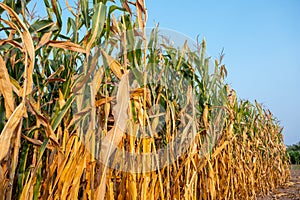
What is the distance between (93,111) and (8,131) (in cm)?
26

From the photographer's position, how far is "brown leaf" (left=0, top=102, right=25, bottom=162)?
695 mm

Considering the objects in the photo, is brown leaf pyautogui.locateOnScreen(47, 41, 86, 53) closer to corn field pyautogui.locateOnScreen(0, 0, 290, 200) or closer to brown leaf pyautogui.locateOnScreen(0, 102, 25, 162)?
corn field pyautogui.locateOnScreen(0, 0, 290, 200)

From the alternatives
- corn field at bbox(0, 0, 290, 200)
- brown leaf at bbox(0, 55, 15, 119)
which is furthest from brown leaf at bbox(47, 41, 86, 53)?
brown leaf at bbox(0, 55, 15, 119)

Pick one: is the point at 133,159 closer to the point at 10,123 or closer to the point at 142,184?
the point at 142,184

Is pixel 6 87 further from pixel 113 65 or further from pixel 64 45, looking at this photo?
pixel 113 65

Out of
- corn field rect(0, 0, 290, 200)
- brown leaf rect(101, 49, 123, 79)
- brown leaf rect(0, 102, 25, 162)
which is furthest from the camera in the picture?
brown leaf rect(101, 49, 123, 79)

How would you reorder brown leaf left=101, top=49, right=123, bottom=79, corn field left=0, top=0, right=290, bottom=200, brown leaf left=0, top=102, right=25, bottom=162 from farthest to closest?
brown leaf left=101, top=49, right=123, bottom=79 < corn field left=0, top=0, right=290, bottom=200 < brown leaf left=0, top=102, right=25, bottom=162

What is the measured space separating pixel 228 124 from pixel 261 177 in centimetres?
174

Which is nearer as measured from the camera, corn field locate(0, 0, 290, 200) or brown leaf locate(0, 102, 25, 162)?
brown leaf locate(0, 102, 25, 162)

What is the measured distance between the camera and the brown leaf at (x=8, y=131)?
0.70 meters

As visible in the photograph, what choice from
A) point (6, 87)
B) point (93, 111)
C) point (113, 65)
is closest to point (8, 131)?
point (6, 87)

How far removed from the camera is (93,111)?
36.0 inches

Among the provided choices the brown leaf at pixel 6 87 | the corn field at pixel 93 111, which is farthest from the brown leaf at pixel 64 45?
the brown leaf at pixel 6 87

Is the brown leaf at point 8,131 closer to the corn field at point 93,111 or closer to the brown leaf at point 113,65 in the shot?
the corn field at point 93,111
